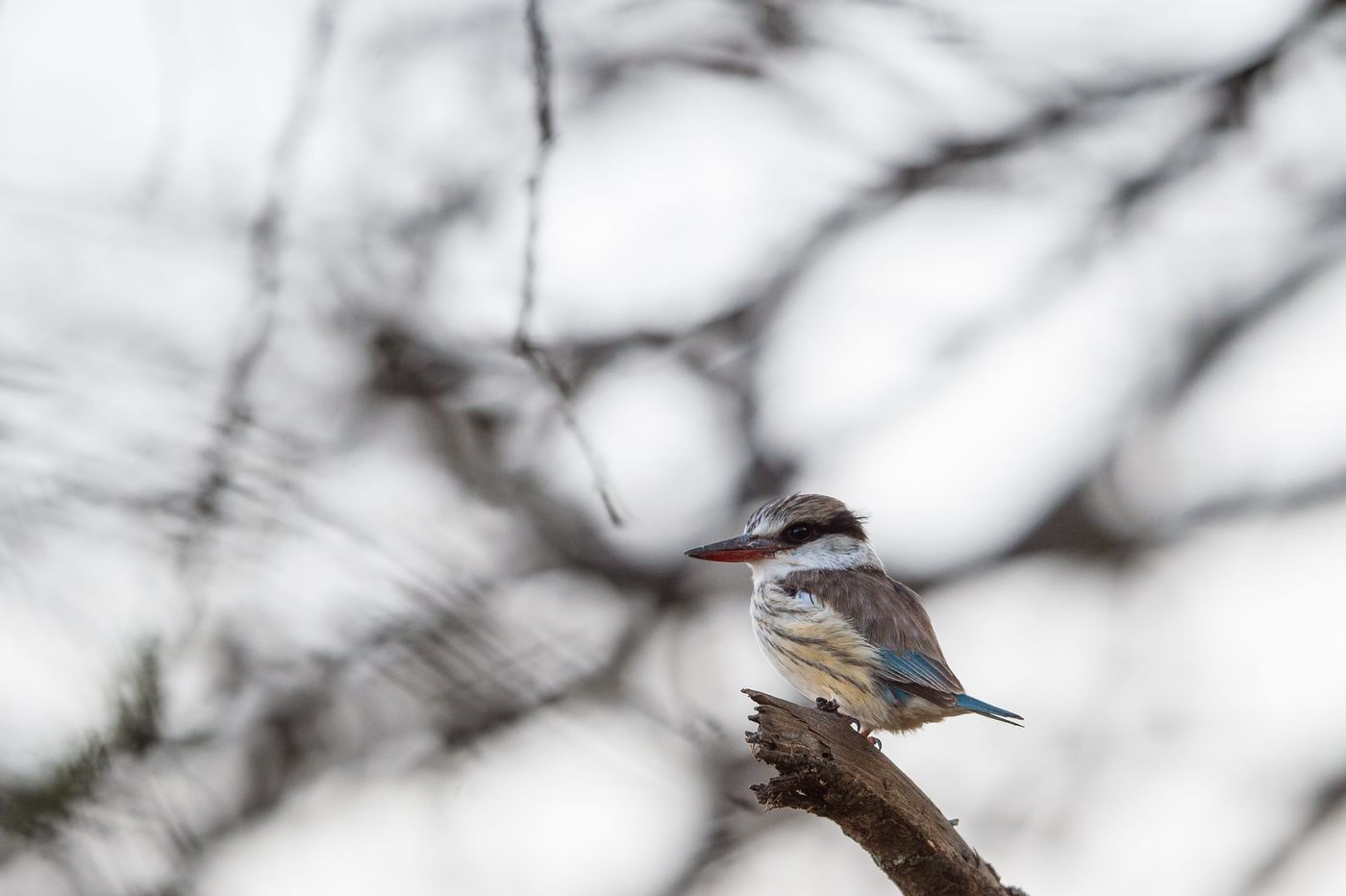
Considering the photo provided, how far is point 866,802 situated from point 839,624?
1193mm

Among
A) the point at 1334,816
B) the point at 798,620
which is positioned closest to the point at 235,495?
the point at 798,620

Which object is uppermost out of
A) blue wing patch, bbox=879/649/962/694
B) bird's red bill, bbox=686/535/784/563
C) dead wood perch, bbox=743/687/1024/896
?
bird's red bill, bbox=686/535/784/563

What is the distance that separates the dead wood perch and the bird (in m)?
0.70

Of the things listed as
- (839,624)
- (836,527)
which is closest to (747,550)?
(836,527)

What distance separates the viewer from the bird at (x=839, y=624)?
133 inches

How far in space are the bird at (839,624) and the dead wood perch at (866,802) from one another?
70 cm

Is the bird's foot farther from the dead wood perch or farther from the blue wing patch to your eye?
the dead wood perch

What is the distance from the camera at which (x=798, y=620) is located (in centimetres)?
362

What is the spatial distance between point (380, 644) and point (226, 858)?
1.00 metres

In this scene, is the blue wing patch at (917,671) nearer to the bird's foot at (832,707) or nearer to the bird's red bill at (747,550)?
the bird's foot at (832,707)

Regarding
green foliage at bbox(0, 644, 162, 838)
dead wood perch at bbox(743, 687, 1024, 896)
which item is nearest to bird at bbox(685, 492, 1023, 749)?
dead wood perch at bbox(743, 687, 1024, 896)

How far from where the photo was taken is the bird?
337 cm

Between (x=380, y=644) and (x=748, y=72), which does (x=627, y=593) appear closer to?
(x=380, y=644)

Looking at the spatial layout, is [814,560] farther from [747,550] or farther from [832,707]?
[832,707]
